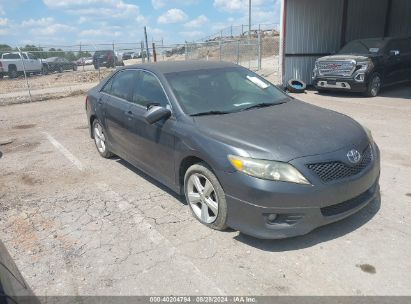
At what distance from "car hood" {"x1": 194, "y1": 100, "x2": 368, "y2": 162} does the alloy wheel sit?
48cm

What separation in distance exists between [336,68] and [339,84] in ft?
1.65

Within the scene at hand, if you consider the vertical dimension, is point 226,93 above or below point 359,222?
above

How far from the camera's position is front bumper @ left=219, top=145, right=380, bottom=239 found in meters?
3.12

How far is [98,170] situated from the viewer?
5816mm

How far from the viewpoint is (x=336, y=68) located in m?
11.8

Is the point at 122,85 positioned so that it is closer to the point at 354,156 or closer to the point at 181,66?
the point at 181,66

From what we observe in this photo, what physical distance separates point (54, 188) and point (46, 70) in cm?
2531

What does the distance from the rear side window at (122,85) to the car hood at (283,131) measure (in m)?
1.62

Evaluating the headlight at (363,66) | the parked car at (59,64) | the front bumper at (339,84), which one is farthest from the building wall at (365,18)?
the parked car at (59,64)

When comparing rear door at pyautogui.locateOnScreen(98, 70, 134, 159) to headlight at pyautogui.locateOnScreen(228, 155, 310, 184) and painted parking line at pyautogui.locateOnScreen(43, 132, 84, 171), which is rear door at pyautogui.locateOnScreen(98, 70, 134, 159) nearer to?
painted parking line at pyautogui.locateOnScreen(43, 132, 84, 171)

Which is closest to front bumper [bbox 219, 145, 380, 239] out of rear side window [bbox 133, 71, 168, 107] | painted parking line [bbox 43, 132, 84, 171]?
rear side window [bbox 133, 71, 168, 107]

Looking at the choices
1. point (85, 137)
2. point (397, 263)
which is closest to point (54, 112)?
point (85, 137)

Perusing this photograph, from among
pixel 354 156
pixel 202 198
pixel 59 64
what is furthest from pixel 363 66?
pixel 59 64

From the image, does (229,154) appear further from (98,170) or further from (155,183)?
(98,170)
